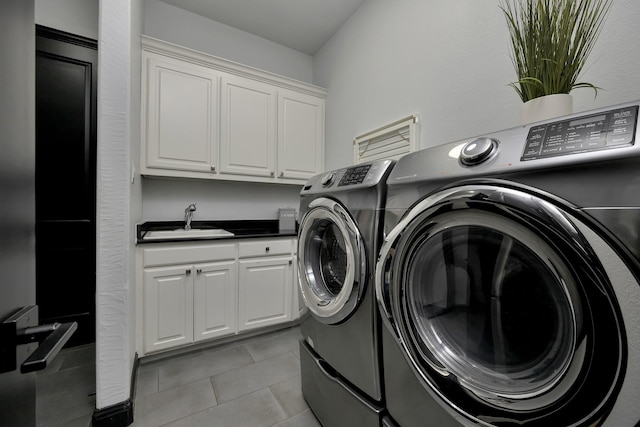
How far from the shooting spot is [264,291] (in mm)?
2148

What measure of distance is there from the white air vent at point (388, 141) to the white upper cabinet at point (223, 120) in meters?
0.60

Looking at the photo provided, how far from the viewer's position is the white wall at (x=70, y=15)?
1.86 metres

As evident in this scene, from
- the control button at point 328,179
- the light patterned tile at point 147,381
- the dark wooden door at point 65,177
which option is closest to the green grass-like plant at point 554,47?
the control button at point 328,179

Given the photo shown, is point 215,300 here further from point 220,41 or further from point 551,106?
point 220,41

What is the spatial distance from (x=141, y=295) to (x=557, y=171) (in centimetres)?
213

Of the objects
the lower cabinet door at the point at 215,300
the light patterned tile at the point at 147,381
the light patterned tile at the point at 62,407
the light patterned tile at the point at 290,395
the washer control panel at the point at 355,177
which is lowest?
the light patterned tile at the point at 147,381

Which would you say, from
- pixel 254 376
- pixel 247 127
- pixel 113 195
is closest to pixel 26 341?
pixel 113 195

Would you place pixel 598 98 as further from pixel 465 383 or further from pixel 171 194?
pixel 171 194

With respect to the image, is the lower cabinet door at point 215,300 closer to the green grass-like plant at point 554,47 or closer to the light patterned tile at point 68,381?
the light patterned tile at point 68,381

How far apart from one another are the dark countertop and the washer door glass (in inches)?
62.2

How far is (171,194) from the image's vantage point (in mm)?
2326

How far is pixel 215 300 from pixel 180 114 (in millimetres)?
1494

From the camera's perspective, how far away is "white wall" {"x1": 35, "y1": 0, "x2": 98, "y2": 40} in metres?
1.86

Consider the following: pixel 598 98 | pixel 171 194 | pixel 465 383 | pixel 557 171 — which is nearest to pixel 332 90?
pixel 171 194
